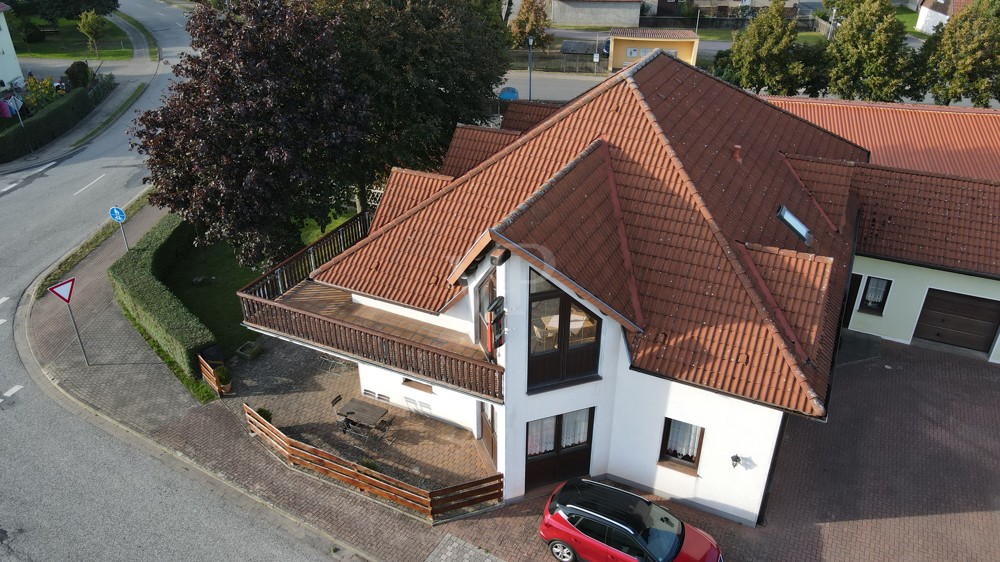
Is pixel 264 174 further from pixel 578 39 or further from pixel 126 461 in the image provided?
pixel 578 39

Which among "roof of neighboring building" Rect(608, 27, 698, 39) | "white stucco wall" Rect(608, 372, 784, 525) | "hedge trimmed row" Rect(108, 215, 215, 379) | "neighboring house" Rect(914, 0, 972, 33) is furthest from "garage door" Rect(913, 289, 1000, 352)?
"neighboring house" Rect(914, 0, 972, 33)

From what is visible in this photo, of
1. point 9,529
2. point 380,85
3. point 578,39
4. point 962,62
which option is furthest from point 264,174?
point 578,39

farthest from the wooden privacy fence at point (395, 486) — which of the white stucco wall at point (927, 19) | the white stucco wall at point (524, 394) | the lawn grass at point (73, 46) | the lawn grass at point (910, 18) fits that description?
the lawn grass at point (910, 18)

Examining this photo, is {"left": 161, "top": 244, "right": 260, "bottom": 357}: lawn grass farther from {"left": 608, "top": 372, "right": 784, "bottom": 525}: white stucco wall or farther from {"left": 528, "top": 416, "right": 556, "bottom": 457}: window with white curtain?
{"left": 608, "top": 372, "right": 784, "bottom": 525}: white stucco wall

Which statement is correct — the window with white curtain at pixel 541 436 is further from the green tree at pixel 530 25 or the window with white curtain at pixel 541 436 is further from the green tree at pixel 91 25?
the green tree at pixel 91 25

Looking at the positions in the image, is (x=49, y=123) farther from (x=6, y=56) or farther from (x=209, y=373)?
(x=209, y=373)

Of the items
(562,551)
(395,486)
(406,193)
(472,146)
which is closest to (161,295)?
(406,193)
